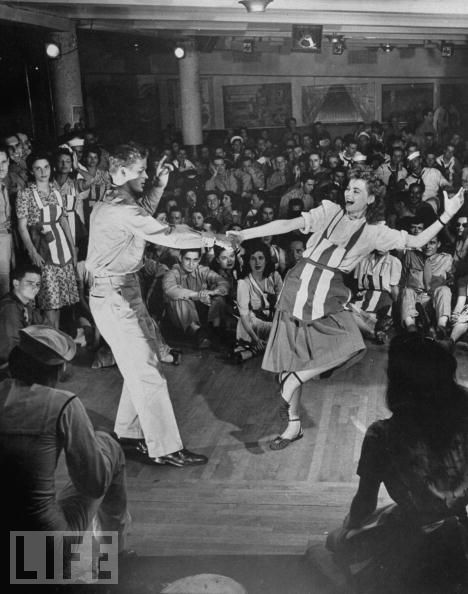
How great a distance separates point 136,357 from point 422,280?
306 centimetres

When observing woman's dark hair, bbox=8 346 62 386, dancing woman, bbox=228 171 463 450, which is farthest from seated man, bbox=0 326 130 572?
dancing woman, bbox=228 171 463 450

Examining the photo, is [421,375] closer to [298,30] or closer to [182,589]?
[182,589]

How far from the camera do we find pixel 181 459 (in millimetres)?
3861

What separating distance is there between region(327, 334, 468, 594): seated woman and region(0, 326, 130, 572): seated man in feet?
3.16

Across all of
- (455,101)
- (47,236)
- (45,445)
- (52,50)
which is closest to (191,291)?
(47,236)

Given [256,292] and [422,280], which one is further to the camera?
[422,280]

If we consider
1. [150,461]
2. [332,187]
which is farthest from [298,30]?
[150,461]

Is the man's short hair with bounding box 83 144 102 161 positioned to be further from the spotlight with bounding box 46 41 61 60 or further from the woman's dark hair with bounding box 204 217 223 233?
Result: the spotlight with bounding box 46 41 61 60

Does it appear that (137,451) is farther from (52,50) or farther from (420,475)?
(52,50)

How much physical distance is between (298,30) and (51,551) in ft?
19.2

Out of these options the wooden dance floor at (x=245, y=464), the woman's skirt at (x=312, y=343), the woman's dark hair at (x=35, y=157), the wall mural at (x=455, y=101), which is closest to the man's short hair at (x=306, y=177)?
the woman's dark hair at (x=35, y=157)

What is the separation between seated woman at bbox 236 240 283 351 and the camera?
18.7 ft

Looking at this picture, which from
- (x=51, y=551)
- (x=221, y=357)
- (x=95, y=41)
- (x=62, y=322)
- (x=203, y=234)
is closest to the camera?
(x=51, y=551)

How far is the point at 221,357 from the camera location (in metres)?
5.55
